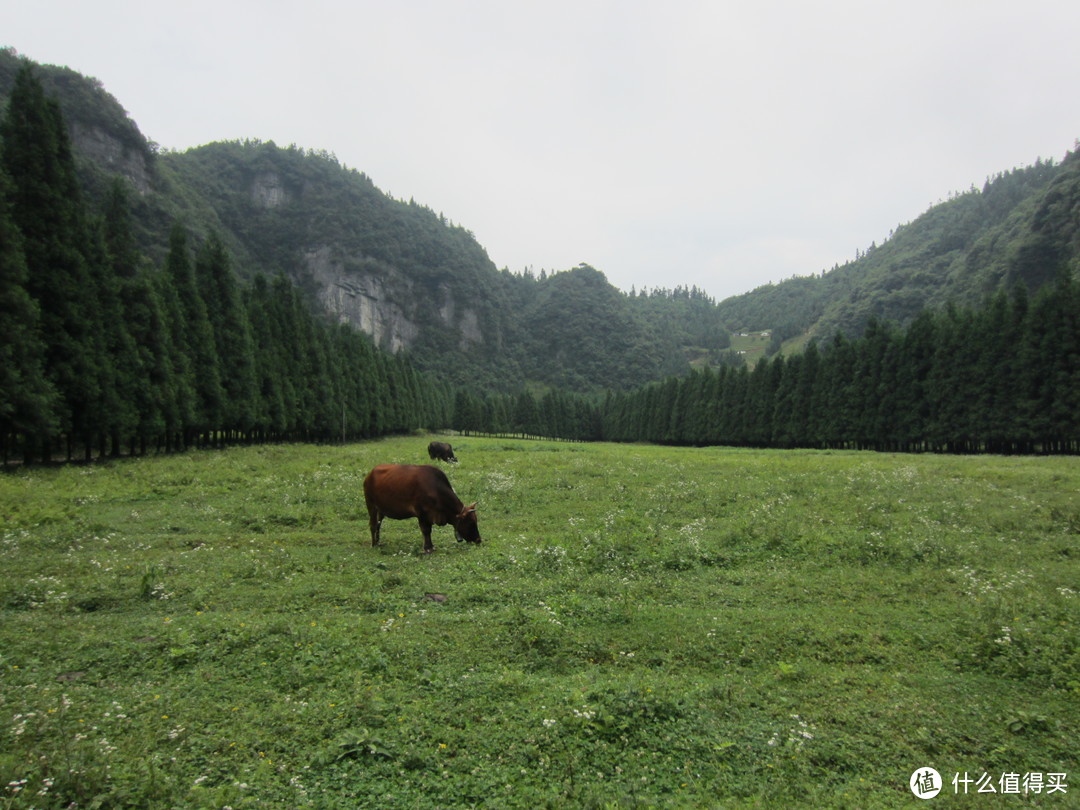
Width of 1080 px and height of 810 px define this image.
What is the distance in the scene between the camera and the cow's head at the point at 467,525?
14.7 metres

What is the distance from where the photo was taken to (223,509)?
1875 centimetres

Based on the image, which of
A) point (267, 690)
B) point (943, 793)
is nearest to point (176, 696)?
point (267, 690)

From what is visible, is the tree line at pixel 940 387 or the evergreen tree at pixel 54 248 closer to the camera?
the evergreen tree at pixel 54 248

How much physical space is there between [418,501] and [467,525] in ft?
4.81

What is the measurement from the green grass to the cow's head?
46 cm

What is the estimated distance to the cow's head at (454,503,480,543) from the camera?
14.7 meters

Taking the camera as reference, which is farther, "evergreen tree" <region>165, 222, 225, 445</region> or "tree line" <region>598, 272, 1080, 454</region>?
"tree line" <region>598, 272, 1080, 454</region>

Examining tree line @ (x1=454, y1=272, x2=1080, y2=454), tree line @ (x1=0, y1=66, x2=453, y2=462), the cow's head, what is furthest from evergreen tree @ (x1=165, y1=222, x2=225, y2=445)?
tree line @ (x1=454, y1=272, x2=1080, y2=454)

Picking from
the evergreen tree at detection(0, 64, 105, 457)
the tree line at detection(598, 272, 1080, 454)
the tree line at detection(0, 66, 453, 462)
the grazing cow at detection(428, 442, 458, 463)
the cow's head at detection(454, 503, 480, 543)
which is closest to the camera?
the cow's head at detection(454, 503, 480, 543)

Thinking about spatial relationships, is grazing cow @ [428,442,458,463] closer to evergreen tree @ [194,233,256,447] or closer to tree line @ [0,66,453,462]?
tree line @ [0,66,453,462]

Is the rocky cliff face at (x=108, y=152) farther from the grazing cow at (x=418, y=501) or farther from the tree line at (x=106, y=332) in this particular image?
the grazing cow at (x=418, y=501)

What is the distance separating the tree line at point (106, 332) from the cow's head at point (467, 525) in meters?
22.8

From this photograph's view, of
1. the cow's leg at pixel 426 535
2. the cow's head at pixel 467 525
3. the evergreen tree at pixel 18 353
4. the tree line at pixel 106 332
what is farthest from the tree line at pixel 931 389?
the evergreen tree at pixel 18 353

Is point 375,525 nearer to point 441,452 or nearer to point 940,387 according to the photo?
point 441,452
